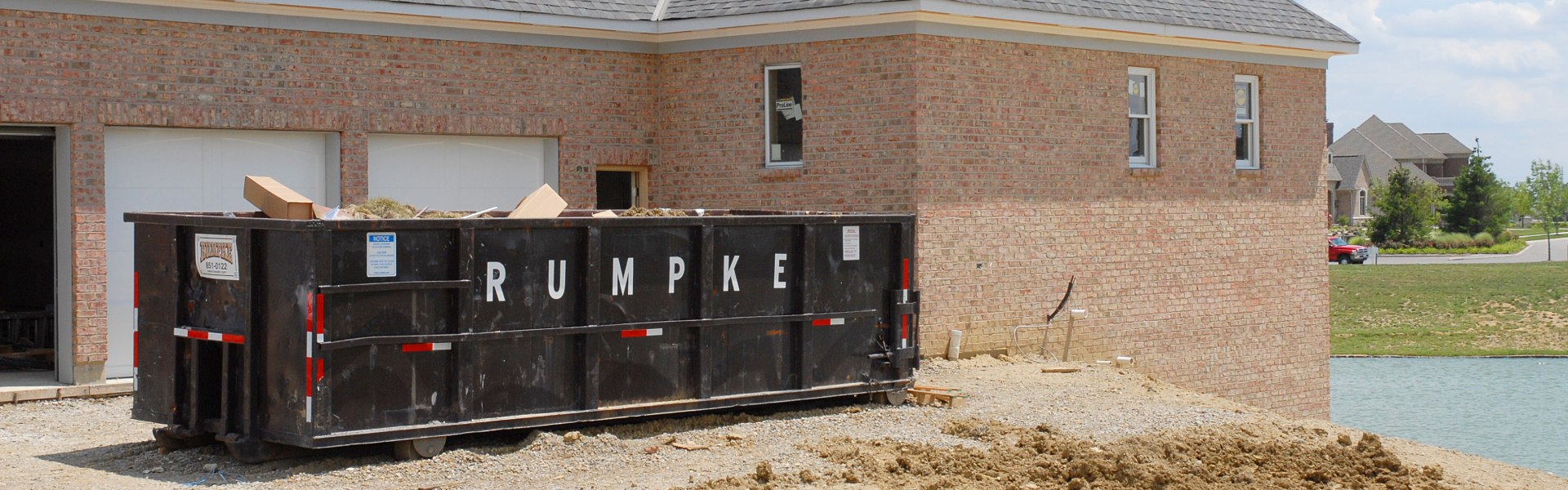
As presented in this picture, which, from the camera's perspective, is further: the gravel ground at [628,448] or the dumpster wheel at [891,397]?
the dumpster wheel at [891,397]

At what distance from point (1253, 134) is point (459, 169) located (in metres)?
9.83

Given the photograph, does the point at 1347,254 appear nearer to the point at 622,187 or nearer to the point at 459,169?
the point at 622,187

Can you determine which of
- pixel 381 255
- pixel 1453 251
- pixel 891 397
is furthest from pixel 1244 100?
pixel 1453 251

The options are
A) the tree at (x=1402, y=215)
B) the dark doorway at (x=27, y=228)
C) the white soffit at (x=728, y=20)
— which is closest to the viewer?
the white soffit at (x=728, y=20)

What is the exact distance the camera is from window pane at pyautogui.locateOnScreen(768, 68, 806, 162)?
16500 mm

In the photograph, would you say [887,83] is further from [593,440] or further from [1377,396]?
[1377,396]

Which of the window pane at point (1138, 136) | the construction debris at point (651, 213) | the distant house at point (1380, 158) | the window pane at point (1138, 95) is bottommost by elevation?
Answer: the construction debris at point (651, 213)

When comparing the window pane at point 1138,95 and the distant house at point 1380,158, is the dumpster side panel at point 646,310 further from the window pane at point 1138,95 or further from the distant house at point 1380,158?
the distant house at point 1380,158

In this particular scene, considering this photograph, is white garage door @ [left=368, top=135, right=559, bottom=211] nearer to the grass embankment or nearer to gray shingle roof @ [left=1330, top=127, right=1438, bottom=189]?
the grass embankment

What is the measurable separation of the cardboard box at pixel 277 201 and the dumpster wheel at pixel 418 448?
1.64 metres

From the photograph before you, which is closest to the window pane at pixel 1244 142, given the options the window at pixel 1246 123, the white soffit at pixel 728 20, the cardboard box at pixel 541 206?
the window at pixel 1246 123

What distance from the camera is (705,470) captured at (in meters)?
9.51

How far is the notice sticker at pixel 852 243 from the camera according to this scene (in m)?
11.5

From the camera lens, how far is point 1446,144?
124m
